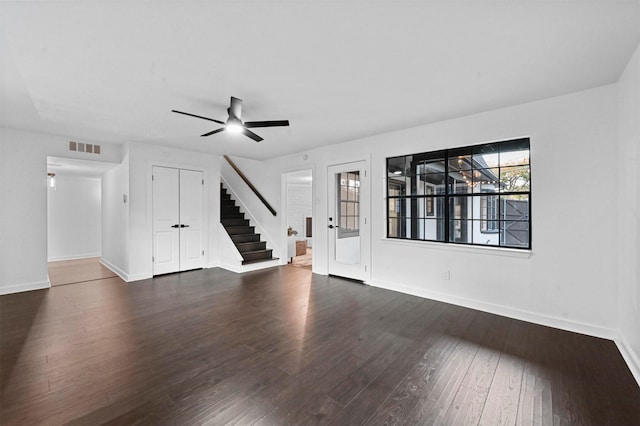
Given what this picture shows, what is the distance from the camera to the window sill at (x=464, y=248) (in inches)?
131

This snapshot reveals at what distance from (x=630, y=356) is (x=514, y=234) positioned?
4.80 feet

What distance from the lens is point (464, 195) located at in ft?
12.5

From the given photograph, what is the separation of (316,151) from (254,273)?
9.03ft

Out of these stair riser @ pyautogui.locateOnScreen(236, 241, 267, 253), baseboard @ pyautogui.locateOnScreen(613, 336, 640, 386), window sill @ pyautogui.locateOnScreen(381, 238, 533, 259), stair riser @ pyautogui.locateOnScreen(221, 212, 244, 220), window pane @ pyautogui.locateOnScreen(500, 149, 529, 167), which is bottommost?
baseboard @ pyautogui.locateOnScreen(613, 336, 640, 386)

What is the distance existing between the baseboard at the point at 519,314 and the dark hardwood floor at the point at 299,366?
0.12 m

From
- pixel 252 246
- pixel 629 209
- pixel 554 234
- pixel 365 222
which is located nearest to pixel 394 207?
pixel 365 222

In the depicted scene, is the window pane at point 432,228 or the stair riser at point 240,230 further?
the stair riser at point 240,230

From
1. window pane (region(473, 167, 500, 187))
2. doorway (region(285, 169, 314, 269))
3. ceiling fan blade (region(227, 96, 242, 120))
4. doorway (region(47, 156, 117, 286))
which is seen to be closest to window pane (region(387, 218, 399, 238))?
window pane (region(473, 167, 500, 187))

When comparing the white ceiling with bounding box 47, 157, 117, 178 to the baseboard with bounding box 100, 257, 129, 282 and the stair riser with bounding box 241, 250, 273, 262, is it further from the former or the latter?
the stair riser with bounding box 241, 250, 273, 262

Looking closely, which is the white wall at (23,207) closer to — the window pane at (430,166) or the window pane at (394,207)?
the window pane at (394,207)

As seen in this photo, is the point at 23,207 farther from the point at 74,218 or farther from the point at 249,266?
the point at 249,266

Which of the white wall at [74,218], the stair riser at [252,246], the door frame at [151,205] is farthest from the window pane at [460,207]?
the white wall at [74,218]

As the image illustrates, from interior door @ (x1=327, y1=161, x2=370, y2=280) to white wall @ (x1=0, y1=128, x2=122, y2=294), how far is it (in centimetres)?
481

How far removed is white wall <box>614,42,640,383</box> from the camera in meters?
2.26
